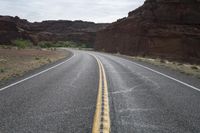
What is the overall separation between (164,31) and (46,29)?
133459mm

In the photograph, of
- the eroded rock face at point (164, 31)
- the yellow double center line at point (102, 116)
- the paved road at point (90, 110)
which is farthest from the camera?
the eroded rock face at point (164, 31)

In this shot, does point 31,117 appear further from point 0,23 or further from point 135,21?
point 0,23

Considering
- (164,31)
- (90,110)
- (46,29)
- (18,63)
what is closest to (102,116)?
(90,110)

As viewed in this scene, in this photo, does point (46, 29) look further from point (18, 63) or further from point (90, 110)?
point (90, 110)

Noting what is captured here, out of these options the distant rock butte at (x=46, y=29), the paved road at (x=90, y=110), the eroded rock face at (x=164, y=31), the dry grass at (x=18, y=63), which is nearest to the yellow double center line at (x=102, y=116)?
the paved road at (x=90, y=110)

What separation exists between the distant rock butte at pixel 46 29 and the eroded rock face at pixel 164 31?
46.3 metres

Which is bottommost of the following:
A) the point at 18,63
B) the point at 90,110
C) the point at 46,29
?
the point at 18,63

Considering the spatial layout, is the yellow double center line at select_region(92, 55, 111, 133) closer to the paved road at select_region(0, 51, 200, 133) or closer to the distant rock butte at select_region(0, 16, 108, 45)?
the paved road at select_region(0, 51, 200, 133)

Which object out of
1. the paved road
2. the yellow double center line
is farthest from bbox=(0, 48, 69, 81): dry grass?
the yellow double center line

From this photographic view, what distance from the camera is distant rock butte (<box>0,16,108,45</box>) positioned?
98.8 m

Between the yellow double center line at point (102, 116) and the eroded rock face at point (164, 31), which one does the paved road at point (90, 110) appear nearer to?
the yellow double center line at point (102, 116)

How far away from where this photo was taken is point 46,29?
17738 centimetres

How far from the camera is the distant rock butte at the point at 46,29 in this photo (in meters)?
98.8

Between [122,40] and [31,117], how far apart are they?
61943 mm
